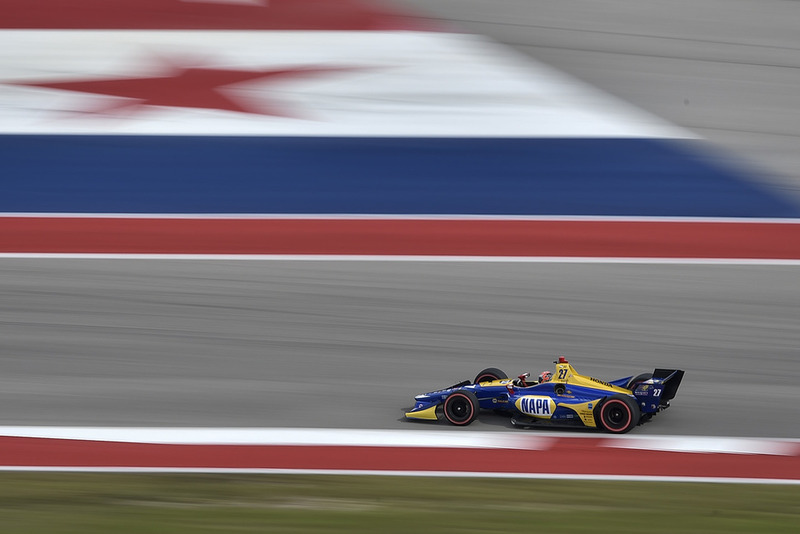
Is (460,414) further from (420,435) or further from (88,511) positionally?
(88,511)

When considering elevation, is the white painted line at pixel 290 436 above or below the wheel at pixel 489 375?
below

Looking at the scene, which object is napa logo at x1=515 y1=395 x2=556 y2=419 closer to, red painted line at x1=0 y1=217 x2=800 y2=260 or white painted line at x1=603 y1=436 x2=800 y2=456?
white painted line at x1=603 y1=436 x2=800 y2=456

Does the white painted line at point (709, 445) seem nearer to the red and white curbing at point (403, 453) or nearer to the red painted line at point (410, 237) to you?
the red and white curbing at point (403, 453)

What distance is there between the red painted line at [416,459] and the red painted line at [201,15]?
5.18 metres

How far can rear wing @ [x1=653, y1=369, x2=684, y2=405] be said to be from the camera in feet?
21.3

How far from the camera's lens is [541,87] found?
9344mm

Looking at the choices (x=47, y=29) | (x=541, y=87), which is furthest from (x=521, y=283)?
(x=47, y=29)

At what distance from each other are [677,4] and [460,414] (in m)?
5.54

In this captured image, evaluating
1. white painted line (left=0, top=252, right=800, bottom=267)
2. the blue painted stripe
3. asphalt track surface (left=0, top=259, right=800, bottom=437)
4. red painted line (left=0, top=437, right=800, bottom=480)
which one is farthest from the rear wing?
the blue painted stripe

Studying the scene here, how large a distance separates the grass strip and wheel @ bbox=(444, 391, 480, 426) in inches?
34.0

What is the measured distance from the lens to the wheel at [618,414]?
624 cm

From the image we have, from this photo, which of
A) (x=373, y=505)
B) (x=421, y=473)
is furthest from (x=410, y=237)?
(x=373, y=505)

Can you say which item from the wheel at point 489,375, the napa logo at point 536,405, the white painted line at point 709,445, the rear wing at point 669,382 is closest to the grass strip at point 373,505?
the white painted line at point 709,445

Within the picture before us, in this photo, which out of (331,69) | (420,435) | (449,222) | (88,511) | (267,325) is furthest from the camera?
(331,69)
